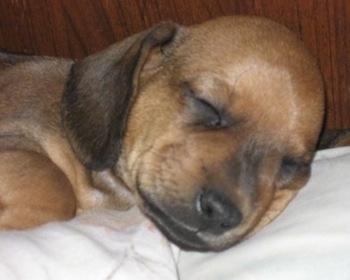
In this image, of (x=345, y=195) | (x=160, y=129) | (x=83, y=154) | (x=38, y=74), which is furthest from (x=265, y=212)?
(x=38, y=74)

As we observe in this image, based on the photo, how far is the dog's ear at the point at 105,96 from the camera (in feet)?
9.43

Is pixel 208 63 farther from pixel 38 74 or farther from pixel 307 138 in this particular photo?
pixel 38 74

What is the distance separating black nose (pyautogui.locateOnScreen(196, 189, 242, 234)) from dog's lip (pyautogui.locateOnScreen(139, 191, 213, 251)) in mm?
70

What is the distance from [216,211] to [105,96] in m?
0.68

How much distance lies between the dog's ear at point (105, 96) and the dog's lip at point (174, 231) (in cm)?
28

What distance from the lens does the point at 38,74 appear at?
3250 mm

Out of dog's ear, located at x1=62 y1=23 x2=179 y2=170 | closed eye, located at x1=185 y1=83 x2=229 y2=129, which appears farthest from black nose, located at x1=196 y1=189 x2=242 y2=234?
dog's ear, located at x1=62 y1=23 x2=179 y2=170

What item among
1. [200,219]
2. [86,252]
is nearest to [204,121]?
[200,219]

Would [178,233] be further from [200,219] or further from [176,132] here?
[176,132]

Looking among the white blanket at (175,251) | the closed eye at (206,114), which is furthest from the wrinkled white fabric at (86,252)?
the closed eye at (206,114)

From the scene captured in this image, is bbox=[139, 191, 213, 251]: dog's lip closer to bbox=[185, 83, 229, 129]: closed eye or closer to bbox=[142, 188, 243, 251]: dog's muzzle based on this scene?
bbox=[142, 188, 243, 251]: dog's muzzle

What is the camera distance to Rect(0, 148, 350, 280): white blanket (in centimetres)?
244

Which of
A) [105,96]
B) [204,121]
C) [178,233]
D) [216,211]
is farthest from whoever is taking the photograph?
[105,96]

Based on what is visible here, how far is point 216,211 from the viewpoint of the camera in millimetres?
2455
